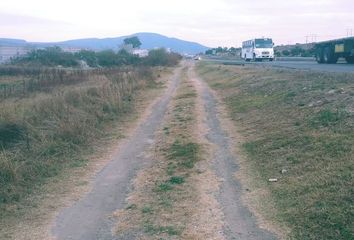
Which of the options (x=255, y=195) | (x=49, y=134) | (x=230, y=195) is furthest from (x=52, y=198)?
(x=49, y=134)

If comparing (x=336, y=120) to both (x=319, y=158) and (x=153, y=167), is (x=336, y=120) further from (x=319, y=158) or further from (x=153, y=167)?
(x=153, y=167)

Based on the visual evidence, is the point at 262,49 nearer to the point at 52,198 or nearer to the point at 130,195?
the point at 130,195

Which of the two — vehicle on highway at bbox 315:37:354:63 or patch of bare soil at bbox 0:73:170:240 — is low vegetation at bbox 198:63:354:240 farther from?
vehicle on highway at bbox 315:37:354:63

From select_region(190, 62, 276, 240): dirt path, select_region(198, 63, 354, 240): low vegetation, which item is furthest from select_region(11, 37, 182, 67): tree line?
select_region(190, 62, 276, 240): dirt path

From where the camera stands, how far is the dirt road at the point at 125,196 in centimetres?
658

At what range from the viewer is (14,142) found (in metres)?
12.8

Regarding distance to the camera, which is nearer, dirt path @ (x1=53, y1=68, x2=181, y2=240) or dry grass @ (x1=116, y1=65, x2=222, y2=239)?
dry grass @ (x1=116, y1=65, x2=222, y2=239)

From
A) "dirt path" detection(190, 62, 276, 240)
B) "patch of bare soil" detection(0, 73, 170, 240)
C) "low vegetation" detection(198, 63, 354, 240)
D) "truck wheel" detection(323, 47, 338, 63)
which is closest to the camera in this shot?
"dirt path" detection(190, 62, 276, 240)

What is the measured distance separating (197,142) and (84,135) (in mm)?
3257

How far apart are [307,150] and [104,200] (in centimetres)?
436

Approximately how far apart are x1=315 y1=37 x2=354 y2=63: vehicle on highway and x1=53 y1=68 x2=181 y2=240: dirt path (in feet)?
66.2

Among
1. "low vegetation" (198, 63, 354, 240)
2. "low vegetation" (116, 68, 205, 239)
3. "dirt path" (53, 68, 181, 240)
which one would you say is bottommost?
"dirt path" (53, 68, 181, 240)

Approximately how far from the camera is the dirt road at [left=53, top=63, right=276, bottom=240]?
6578 millimetres

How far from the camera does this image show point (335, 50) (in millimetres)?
31062
